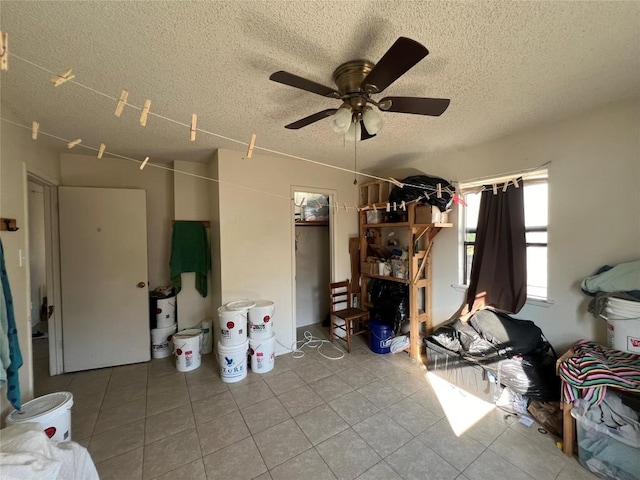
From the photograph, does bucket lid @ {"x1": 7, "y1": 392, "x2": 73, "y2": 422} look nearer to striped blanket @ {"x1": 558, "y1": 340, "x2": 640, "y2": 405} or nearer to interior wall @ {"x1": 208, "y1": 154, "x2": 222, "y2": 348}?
interior wall @ {"x1": 208, "y1": 154, "x2": 222, "y2": 348}

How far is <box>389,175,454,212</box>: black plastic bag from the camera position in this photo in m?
2.71

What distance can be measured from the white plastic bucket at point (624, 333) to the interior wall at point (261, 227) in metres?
2.73

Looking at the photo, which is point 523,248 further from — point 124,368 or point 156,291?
point 124,368

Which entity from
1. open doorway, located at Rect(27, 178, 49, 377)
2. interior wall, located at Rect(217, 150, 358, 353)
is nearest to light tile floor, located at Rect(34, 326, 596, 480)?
interior wall, located at Rect(217, 150, 358, 353)

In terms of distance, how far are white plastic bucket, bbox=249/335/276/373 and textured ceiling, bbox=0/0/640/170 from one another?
6.90 feet

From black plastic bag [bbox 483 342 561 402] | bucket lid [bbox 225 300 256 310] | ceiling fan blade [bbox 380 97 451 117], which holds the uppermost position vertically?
ceiling fan blade [bbox 380 97 451 117]

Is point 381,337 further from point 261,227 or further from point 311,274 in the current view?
point 261,227

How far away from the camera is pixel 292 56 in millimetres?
1346

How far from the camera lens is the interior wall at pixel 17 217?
162cm

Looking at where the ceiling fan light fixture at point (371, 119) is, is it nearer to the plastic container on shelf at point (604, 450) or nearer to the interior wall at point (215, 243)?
the interior wall at point (215, 243)

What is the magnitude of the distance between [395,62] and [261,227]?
230cm

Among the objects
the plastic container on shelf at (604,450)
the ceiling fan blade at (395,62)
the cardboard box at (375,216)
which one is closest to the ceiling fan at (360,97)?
the ceiling fan blade at (395,62)

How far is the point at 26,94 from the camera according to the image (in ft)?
5.45

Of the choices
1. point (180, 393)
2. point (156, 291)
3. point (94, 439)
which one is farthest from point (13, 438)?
point (156, 291)
